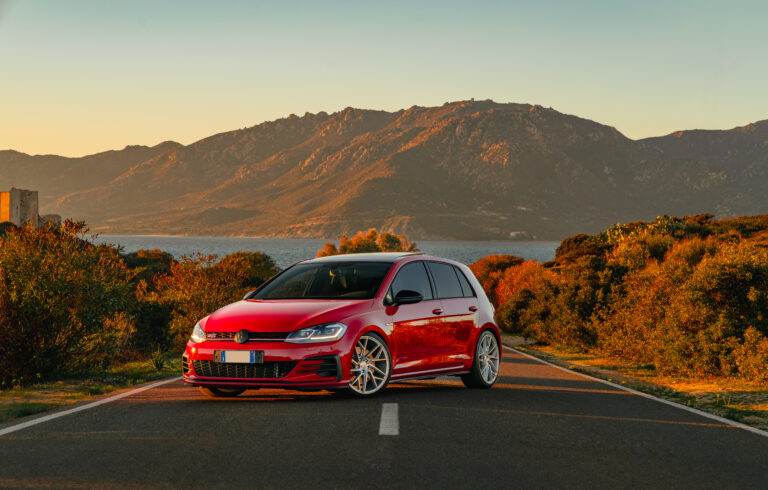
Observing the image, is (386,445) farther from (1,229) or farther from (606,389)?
(1,229)

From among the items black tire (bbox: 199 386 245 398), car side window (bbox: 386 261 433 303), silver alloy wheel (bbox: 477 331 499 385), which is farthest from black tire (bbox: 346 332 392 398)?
silver alloy wheel (bbox: 477 331 499 385)

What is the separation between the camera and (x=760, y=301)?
16.5 m

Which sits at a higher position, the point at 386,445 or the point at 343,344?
the point at 343,344

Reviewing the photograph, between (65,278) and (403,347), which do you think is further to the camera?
(65,278)

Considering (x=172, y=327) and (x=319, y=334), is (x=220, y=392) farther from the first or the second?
(x=172, y=327)

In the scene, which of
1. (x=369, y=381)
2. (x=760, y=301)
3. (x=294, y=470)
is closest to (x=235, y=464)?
(x=294, y=470)

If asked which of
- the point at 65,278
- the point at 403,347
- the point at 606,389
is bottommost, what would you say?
the point at 606,389

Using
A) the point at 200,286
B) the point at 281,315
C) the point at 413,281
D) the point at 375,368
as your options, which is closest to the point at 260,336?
the point at 281,315

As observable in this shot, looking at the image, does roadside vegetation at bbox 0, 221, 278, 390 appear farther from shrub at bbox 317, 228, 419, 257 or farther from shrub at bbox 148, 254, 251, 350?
shrub at bbox 317, 228, 419, 257

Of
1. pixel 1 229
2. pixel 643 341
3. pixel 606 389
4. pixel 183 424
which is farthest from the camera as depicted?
pixel 1 229

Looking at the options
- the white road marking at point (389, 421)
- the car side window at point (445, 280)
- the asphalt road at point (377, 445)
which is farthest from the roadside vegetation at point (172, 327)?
the white road marking at point (389, 421)

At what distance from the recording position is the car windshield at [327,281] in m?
10.7

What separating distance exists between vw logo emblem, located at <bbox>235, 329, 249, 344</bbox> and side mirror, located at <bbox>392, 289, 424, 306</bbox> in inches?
77.3

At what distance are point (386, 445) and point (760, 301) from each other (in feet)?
38.4
